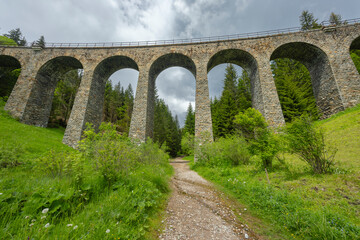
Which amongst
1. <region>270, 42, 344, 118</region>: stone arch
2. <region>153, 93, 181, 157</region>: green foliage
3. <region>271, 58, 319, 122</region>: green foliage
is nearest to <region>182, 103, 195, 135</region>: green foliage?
<region>153, 93, 181, 157</region>: green foliage

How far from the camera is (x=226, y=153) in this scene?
8.09m

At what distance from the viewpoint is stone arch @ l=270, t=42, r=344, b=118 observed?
42.2 feet

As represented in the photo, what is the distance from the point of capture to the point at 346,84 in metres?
12.4

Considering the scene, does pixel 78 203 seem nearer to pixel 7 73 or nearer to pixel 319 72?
pixel 319 72

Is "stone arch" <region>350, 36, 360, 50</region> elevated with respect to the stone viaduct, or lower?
elevated

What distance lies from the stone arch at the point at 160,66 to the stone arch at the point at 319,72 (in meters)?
9.19

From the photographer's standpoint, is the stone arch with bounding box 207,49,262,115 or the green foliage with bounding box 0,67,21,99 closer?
the stone arch with bounding box 207,49,262,115

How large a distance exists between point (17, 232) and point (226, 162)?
816 centimetres

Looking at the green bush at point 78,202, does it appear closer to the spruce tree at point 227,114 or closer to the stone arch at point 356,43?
the spruce tree at point 227,114

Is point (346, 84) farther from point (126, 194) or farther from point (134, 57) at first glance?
point (134, 57)

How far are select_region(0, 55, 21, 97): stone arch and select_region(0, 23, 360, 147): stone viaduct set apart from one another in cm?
18

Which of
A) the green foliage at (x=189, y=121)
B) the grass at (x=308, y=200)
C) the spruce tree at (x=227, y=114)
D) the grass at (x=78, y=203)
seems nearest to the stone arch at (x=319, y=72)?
the spruce tree at (x=227, y=114)

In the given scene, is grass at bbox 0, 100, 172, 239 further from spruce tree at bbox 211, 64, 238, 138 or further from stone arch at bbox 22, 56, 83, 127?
spruce tree at bbox 211, 64, 238, 138

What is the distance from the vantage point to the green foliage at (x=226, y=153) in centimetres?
734
